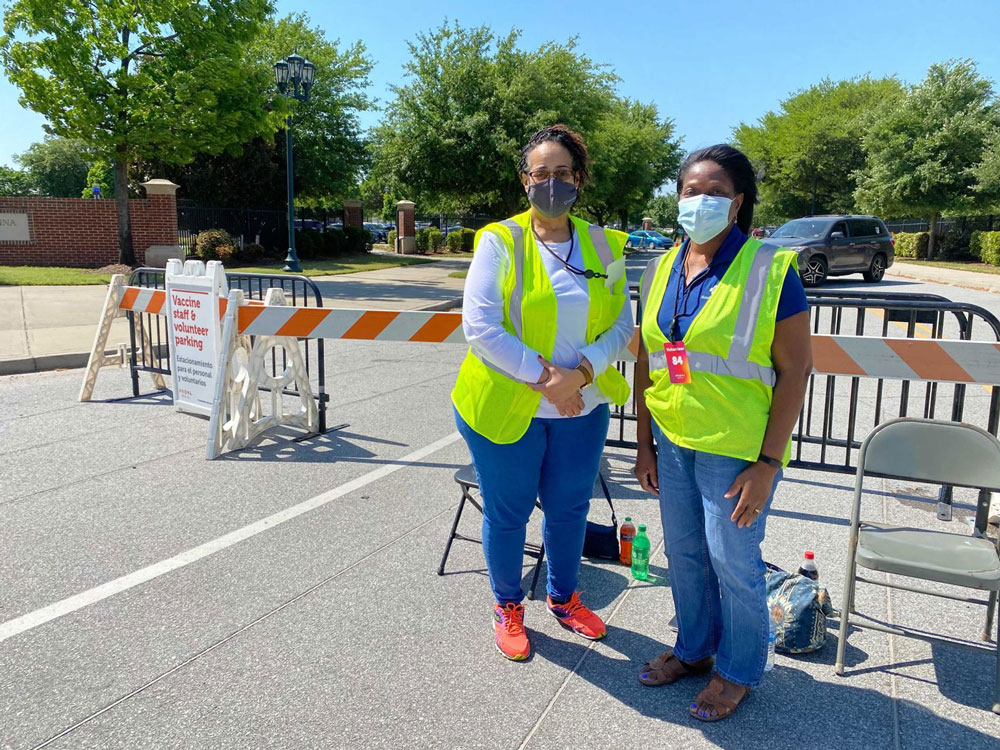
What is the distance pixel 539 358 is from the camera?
291 cm

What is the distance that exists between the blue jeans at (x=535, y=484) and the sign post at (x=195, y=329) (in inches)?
160

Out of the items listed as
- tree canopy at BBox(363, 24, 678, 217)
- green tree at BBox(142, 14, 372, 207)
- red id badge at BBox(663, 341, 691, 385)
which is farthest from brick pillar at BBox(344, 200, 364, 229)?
red id badge at BBox(663, 341, 691, 385)

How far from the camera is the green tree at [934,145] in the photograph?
33156 mm

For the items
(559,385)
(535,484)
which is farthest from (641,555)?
(559,385)

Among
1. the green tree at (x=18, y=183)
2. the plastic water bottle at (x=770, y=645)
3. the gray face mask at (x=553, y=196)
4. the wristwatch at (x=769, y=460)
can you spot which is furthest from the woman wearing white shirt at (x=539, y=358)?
the green tree at (x=18, y=183)

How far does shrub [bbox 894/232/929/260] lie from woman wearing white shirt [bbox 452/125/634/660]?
41.2m

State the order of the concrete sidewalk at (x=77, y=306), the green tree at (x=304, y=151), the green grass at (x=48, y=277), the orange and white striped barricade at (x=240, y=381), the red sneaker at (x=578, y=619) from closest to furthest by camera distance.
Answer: the red sneaker at (x=578, y=619), the orange and white striped barricade at (x=240, y=381), the concrete sidewalk at (x=77, y=306), the green grass at (x=48, y=277), the green tree at (x=304, y=151)

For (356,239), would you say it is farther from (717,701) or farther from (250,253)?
(717,701)

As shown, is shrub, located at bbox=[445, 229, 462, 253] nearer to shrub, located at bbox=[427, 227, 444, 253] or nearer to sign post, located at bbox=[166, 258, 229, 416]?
shrub, located at bbox=[427, 227, 444, 253]

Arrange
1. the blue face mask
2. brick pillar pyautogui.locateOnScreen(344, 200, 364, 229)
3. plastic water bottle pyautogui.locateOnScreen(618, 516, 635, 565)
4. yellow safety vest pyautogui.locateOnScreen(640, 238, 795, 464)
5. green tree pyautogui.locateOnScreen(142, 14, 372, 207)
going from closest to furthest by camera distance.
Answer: yellow safety vest pyautogui.locateOnScreen(640, 238, 795, 464)
the blue face mask
plastic water bottle pyautogui.locateOnScreen(618, 516, 635, 565)
green tree pyautogui.locateOnScreen(142, 14, 372, 207)
brick pillar pyautogui.locateOnScreen(344, 200, 364, 229)

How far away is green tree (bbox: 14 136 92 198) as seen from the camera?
82312 millimetres

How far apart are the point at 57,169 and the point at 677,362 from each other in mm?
95409

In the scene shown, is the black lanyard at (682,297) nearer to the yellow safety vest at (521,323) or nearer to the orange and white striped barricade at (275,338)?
the yellow safety vest at (521,323)

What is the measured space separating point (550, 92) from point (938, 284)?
13860mm
